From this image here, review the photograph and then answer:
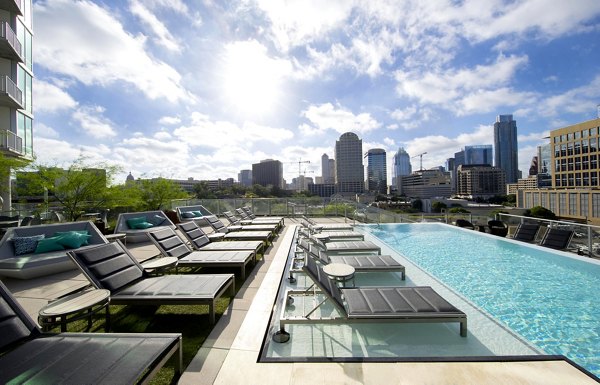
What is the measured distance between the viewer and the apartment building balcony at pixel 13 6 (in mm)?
13430

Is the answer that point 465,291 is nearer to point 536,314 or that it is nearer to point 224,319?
point 536,314

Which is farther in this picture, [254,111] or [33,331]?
[254,111]

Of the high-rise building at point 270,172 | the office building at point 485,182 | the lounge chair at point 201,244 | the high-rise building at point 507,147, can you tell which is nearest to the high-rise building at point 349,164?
the high-rise building at point 270,172

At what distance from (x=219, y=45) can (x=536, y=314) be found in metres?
10.5

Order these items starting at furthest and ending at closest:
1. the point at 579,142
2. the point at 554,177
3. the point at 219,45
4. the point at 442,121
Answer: the point at 554,177
the point at 579,142
the point at 442,121
the point at 219,45

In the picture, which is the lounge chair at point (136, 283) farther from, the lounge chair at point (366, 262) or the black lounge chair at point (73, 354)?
the lounge chair at point (366, 262)

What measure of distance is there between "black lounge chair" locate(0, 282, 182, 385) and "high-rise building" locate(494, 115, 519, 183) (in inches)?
8321

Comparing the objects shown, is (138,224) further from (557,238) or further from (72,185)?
(557,238)

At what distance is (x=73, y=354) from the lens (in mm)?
1808

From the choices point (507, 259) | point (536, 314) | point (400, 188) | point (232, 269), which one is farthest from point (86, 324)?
point (400, 188)

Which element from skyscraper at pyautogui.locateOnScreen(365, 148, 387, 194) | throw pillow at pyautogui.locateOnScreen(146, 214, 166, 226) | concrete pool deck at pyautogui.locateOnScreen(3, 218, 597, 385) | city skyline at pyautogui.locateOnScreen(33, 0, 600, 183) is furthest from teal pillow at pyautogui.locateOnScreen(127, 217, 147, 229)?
skyscraper at pyautogui.locateOnScreen(365, 148, 387, 194)

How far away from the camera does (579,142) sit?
54.8 meters

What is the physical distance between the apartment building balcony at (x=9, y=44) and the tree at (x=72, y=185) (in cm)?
888

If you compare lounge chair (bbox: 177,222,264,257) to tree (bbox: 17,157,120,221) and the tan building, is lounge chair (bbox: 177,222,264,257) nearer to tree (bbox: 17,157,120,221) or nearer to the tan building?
tree (bbox: 17,157,120,221)
